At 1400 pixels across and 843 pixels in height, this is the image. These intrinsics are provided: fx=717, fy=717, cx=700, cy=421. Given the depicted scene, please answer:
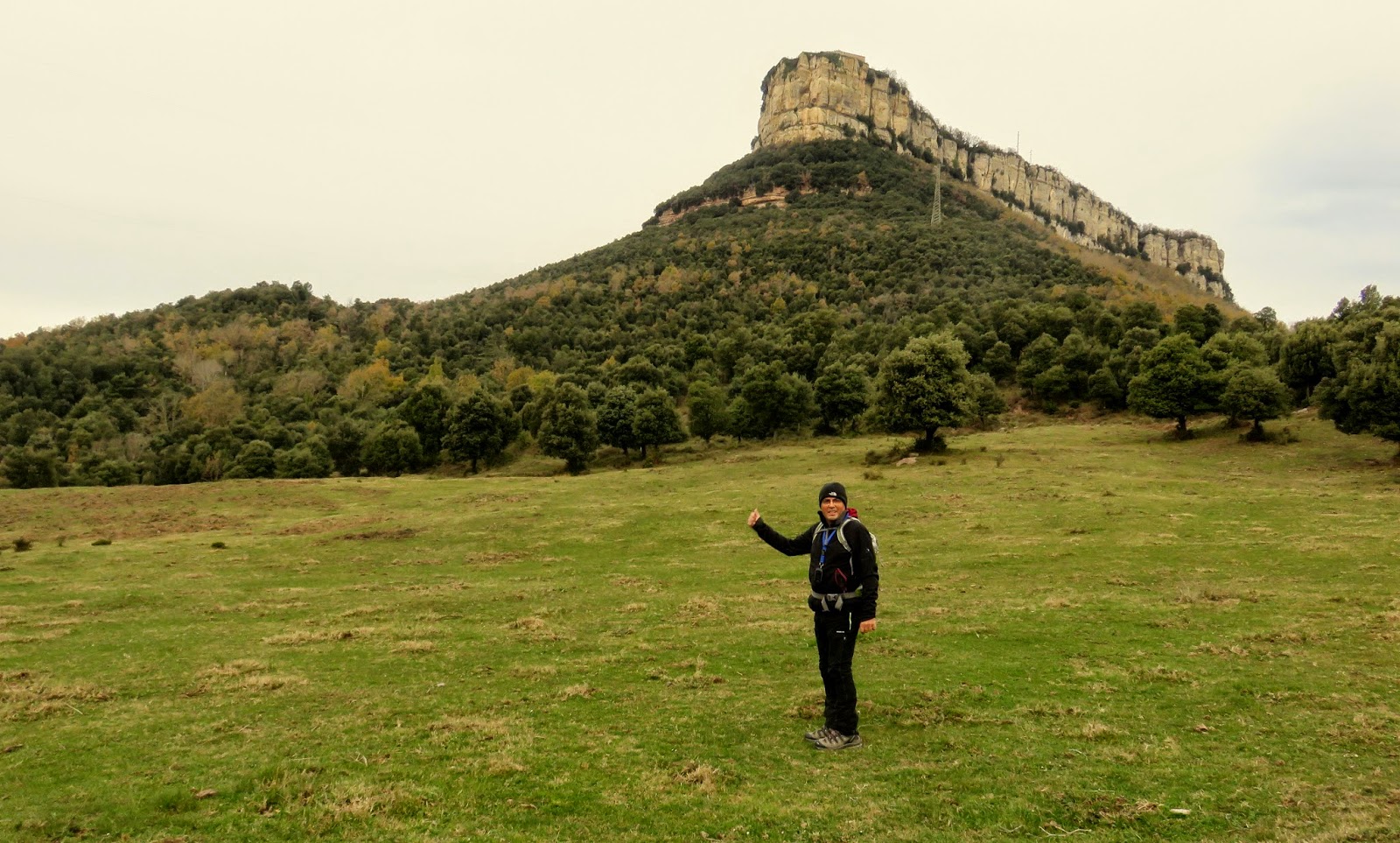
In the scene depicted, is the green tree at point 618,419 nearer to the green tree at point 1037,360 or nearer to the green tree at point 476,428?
the green tree at point 476,428

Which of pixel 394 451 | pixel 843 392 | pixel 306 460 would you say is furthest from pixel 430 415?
pixel 843 392

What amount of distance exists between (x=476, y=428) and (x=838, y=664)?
7397 centimetres

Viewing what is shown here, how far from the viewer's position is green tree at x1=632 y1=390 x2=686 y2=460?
74938mm

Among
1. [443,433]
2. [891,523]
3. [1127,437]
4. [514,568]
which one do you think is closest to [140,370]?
[443,433]

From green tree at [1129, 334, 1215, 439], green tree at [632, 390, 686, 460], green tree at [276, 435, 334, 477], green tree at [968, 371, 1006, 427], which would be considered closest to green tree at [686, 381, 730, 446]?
green tree at [632, 390, 686, 460]

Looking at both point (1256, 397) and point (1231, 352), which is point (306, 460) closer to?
point (1256, 397)

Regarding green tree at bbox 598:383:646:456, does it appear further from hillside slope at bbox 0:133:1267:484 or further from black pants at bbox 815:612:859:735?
black pants at bbox 815:612:859:735

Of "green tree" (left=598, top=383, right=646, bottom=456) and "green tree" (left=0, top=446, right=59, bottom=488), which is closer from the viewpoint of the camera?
"green tree" (left=0, top=446, right=59, bottom=488)

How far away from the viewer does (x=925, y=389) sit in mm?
57312

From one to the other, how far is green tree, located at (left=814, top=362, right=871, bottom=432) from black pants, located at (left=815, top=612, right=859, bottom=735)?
6947cm

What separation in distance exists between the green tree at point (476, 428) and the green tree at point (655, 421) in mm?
16368

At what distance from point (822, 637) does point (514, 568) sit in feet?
67.9

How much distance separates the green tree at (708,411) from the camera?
81000 millimetres

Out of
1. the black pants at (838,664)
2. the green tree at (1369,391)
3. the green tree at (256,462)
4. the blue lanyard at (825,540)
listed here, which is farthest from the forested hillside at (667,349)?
the black pants at (838,664)
